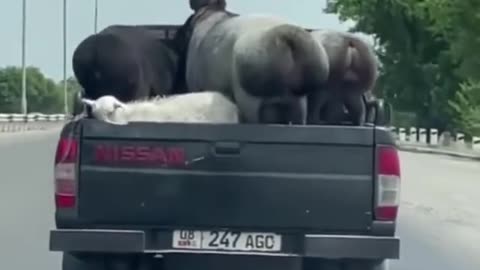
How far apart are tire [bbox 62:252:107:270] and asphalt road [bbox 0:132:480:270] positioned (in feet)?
12.5

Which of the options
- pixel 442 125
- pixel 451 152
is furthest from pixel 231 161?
pixel 442 125

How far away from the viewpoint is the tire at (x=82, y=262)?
29.9 feet

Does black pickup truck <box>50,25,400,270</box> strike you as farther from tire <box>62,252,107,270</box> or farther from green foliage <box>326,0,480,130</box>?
green foliage <box>326,0,480,130</box>

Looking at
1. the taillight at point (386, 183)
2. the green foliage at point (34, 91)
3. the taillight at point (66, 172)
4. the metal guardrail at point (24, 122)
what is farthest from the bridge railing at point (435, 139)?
the green foliage at point (34, 91)

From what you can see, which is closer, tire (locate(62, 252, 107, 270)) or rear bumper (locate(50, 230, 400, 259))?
rear bumper (locate(50, 230, 400, 259))

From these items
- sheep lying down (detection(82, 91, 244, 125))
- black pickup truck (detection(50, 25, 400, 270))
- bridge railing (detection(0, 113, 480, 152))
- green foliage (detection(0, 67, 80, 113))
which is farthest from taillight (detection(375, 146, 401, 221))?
green foliage (detection(0, 67, 80, 113))

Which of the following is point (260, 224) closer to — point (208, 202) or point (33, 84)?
point (208, 202)

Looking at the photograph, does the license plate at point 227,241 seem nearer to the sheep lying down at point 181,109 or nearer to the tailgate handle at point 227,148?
the tailgate handle at point 227,148

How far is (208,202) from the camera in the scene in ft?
28.4

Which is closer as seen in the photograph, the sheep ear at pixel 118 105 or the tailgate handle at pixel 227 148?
the tailgate handle at pixel 227 148

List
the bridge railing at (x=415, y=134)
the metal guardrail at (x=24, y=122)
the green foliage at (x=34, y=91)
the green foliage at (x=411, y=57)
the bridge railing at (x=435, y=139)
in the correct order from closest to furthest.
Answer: the bridge railing at (x=435, y=139) < the bridge railing at (x=415, y=134) < the green foliage at (x=411, y=57) < the metal guardrail at (x=24, y=122) < the green foliage at (x=34, y=91)

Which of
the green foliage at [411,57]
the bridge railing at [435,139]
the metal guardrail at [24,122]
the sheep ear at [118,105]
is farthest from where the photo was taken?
the metal guardrail at [24,122]

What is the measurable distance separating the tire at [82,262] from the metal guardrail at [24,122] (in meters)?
67.1

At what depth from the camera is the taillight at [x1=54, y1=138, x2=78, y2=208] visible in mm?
8609
